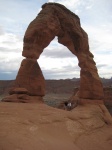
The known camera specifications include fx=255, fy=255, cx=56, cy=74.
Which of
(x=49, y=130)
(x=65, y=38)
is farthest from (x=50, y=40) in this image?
(x=49, y=130)

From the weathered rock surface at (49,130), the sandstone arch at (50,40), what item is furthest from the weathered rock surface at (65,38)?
the weathered rock surface at (49,130)

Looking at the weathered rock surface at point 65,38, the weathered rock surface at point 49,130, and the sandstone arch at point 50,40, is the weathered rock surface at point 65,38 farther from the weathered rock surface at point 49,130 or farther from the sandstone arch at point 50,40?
the weathered rock surface at point 49,130

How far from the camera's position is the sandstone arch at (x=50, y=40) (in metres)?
14.8

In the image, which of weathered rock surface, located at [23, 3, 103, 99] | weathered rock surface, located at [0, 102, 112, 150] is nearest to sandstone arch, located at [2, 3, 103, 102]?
weathered rock surface, located at [23, 3, 103, 99]

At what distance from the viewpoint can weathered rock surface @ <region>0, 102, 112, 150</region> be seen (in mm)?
7645

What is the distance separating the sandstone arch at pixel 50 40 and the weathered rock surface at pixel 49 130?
3359 millimetres

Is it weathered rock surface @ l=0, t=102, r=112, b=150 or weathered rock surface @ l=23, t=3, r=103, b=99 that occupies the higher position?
weathered rock surface @ l=23, t=3, r=103, b=99

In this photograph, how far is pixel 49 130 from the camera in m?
9.43

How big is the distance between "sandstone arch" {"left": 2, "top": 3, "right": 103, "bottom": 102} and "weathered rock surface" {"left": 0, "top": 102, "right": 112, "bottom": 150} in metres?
3.36

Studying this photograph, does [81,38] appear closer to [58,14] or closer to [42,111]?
[58,14]

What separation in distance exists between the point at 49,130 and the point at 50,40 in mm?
7742

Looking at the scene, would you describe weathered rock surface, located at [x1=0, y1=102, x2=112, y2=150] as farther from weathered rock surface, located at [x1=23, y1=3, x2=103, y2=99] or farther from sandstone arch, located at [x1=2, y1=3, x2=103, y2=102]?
weathered rock surface, located at [x1=23, y1=3, x2=103, y2=99]

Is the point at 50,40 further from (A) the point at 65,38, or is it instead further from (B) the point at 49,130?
(B) the point at 49,130

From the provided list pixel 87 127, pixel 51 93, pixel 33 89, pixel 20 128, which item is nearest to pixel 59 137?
pixel 20 128
